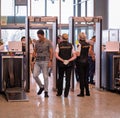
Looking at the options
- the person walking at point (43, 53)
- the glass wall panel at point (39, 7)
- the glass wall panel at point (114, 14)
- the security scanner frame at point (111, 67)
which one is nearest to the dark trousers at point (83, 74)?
the person walking at point (43, 53)

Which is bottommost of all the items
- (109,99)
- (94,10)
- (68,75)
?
(109,99)

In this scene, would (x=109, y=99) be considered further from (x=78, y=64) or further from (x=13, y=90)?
(x=13, y=90)

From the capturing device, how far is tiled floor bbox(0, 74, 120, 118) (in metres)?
6.23

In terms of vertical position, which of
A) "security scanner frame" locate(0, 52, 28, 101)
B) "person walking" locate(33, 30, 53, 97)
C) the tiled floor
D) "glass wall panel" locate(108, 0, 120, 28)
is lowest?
the tiled floor

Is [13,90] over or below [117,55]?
below

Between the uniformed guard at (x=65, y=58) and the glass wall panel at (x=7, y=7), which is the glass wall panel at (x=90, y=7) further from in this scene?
the uniformed guard at (x=65, y=58)

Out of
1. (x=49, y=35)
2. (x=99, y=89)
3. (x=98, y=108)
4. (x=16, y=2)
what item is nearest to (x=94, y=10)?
(x=49, y=35)

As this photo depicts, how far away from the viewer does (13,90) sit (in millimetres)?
8406

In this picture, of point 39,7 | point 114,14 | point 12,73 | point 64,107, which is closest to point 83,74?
point 64,107

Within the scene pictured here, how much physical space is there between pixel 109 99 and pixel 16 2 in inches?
339

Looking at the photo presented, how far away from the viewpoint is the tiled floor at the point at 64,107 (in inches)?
245

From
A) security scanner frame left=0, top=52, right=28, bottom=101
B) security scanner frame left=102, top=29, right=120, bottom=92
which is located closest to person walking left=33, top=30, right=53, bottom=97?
security scanner frame left=0, top=52, right=28, bottom=101

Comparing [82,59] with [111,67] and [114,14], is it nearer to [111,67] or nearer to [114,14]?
[111,67]

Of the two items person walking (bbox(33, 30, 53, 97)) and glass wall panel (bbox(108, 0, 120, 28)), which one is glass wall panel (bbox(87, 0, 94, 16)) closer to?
glass wall panel (bbox(108, 0, 120, 28))
